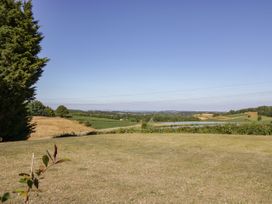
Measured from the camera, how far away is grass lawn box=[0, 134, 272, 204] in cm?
901

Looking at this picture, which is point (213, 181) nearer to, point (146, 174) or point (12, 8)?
point (146, 174)

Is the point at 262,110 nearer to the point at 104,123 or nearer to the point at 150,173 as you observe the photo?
the point at 104,123

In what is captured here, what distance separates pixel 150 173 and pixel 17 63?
50.8ft

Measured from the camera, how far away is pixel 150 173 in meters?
12.2

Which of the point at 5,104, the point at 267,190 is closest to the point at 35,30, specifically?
the point at 5,104

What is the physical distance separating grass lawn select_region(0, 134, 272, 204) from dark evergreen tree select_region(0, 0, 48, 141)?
Result: 5738 mm

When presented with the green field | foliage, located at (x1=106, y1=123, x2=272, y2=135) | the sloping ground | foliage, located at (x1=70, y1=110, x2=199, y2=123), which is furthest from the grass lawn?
foliage, located at (x1=70, y1=110, x2=199, y2=123)

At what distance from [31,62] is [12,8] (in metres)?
4.57

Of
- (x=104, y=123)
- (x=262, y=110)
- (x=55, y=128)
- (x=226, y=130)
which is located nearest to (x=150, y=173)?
(x=226, y=130)

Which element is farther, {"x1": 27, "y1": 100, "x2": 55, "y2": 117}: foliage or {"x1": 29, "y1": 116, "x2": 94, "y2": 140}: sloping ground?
{"x1": 27, "y1": 100, "x2": 55, "y2": 117}: foliage

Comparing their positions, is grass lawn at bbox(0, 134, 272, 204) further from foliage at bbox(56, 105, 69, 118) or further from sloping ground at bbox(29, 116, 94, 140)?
foliage at bbox(56, 105, 69, 118)

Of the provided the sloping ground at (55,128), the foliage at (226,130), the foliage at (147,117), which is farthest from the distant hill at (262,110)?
the sloping ground at (55,128)

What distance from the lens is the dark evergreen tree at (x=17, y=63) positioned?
74.8 feet

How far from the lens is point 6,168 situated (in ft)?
41.0
